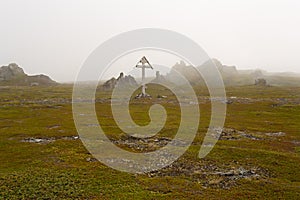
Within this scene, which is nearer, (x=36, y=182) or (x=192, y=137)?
(x=36, y=182)

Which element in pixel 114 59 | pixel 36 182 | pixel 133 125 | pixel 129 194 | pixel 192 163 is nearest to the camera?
pixel 129 194

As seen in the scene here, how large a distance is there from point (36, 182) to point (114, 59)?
1920cm

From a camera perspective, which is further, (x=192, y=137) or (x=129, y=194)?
(x=192, y=137)

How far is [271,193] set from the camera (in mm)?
24750

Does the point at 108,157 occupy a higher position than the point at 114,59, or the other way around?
the point at 114,59

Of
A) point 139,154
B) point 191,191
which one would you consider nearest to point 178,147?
point 139,154

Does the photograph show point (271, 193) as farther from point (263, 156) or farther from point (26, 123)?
point (26, 123)

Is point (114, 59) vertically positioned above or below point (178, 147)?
above

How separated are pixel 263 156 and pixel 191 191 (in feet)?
45.4

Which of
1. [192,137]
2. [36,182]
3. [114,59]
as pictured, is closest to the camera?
[36,182]

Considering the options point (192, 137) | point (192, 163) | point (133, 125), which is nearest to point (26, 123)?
point (133, 125)

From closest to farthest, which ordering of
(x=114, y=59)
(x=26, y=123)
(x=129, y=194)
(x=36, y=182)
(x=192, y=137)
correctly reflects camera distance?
(x=129, y=194) < (x=36, y=182) < (x=114, y=59) < (x=192, y=137) < (x=26, y=123)

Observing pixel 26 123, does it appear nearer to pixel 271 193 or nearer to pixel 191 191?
pixel 191 191

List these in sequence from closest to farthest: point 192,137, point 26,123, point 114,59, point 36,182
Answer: point 36,182 → point 114,59 → point 192,137 → point 26,123
